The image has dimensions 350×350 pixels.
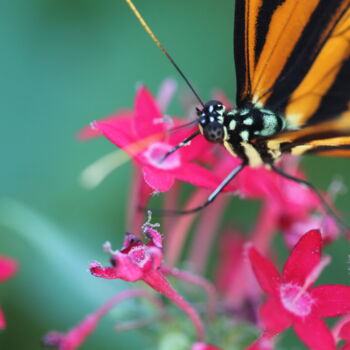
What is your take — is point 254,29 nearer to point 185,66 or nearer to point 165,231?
point 165,231

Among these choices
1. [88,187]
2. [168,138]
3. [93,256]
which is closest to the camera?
[168,138]

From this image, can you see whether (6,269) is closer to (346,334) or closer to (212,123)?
(212,123)

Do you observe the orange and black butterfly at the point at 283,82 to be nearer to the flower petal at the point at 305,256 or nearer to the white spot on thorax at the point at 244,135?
the white spot on thorax at the point at 244,135

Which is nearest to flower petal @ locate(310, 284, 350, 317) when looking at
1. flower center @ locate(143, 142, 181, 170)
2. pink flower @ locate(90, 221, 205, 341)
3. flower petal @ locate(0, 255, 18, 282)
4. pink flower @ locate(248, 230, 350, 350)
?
Result: pink flower @ locate(248, 230, 350, 350)

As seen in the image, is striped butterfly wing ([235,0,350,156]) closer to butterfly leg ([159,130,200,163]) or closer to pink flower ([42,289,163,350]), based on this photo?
butterfly leg ([159,130,200,163])

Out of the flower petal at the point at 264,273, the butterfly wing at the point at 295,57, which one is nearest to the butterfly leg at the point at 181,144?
the butterfly wing at the point at 295,57

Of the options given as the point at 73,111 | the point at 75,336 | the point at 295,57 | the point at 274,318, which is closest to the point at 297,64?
the point at 295,57

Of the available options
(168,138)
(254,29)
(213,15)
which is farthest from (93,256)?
(213,15)
